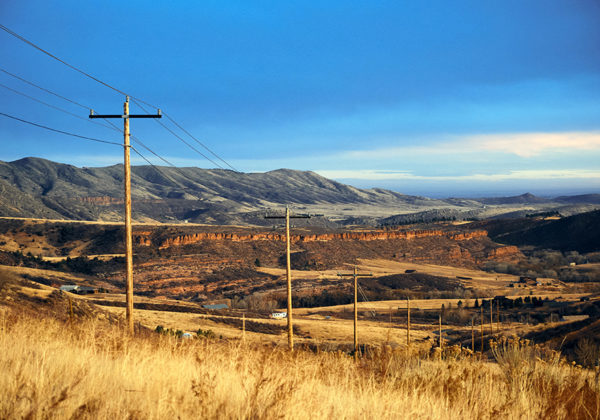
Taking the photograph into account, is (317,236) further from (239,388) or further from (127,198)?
(239,388)

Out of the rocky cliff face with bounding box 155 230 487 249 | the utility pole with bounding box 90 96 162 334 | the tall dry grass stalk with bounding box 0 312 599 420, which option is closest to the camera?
the tall dry grass stalk with bounding box 0 312 599 420

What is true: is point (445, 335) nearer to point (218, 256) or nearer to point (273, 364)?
point (273, 364)

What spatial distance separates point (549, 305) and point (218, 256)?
46098 millimetres

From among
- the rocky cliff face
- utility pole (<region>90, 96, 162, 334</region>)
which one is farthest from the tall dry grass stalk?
the rocky cliff face

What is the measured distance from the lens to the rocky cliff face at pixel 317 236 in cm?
7846

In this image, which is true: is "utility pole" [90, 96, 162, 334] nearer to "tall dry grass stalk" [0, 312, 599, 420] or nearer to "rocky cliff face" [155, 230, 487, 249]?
"tall dry grass stalk" [0, 312, 599, 420]

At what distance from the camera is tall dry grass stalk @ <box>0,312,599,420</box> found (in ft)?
13.5

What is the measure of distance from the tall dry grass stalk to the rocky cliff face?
70851mm

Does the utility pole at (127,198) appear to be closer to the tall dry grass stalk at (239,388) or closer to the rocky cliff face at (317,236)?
the tall dry grass stalk at (239,388)

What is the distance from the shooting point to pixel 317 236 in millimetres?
96188

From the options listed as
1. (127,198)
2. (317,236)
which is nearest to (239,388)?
Answer: (127,198)

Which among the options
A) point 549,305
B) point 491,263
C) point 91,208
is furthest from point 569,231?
point 91,208

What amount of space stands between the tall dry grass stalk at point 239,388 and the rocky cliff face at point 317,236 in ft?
232

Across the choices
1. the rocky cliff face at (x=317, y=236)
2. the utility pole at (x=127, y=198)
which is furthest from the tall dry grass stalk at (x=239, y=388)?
the rocky cliff face at (x=317, y=236)
